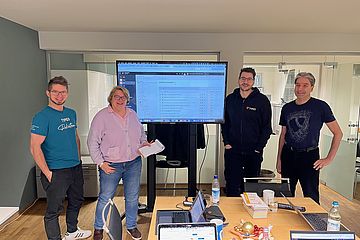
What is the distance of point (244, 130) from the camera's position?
117 inches

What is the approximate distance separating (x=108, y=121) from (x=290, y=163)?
1.71 meters

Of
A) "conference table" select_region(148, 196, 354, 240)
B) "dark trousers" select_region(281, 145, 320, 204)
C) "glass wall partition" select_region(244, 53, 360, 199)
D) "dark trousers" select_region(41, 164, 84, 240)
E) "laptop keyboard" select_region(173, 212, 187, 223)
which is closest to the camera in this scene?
"conference table" select_region(148, 196, 354, 240)

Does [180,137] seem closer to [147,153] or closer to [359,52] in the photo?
[147,153]

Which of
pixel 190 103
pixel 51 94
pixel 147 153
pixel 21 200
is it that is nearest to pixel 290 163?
pixel 190 103

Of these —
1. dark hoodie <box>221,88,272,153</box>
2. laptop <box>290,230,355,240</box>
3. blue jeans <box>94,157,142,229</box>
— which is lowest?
blue jeans <box>94,157,142,229</box>

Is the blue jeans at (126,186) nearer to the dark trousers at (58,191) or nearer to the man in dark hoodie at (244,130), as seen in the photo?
the dark trousers at (58,191)

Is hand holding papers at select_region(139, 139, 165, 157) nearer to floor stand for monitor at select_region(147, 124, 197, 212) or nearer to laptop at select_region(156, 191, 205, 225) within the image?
floor stand for monitor at select_region(147, 124, 197, 212)

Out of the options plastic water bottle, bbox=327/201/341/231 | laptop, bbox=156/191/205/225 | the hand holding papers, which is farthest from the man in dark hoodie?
plastic water bottle, bbox=327/201/341/231

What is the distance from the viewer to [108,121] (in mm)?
2613

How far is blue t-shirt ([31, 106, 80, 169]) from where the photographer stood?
2408 millimetres

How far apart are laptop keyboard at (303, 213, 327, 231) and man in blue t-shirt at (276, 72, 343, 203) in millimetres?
872

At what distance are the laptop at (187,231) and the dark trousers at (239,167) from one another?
5.59 ft

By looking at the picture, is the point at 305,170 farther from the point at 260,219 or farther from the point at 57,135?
the point at 57,135

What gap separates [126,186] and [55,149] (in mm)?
749
